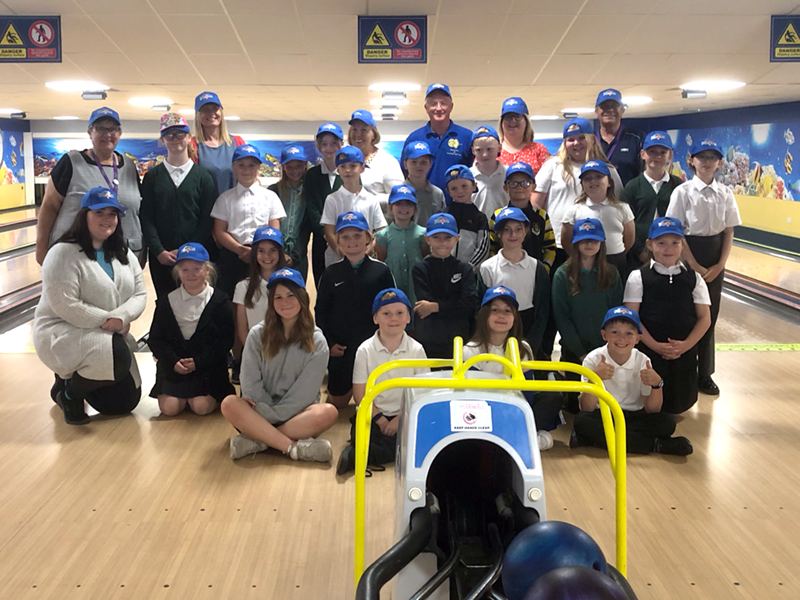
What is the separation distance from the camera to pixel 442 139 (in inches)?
173

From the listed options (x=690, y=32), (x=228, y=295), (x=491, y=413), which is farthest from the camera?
(x=690, y=32)

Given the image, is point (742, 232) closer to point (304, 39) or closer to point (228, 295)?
point (304, 39)

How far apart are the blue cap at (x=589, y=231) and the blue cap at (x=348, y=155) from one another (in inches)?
53.9

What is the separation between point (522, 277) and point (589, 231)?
44 cm

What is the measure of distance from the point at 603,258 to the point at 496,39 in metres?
3.69

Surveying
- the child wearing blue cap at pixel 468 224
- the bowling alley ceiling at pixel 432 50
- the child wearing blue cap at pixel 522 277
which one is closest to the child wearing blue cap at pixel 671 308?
the child wearing blue cap at pixel 522 277

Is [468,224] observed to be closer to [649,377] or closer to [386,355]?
[386,355]

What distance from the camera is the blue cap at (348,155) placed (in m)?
3.97

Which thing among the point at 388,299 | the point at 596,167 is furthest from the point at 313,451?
the point at 596,167

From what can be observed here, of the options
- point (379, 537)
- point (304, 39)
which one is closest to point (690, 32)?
point (304, 39)

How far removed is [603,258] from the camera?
3660 millimetres

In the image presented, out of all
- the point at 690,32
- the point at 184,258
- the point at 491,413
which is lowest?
the point at 491,413

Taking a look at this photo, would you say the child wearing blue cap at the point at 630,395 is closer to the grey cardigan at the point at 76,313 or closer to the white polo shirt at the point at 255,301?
the white polo shirt at the point at 255,301

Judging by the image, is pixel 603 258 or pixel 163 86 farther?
pixel 163 86
